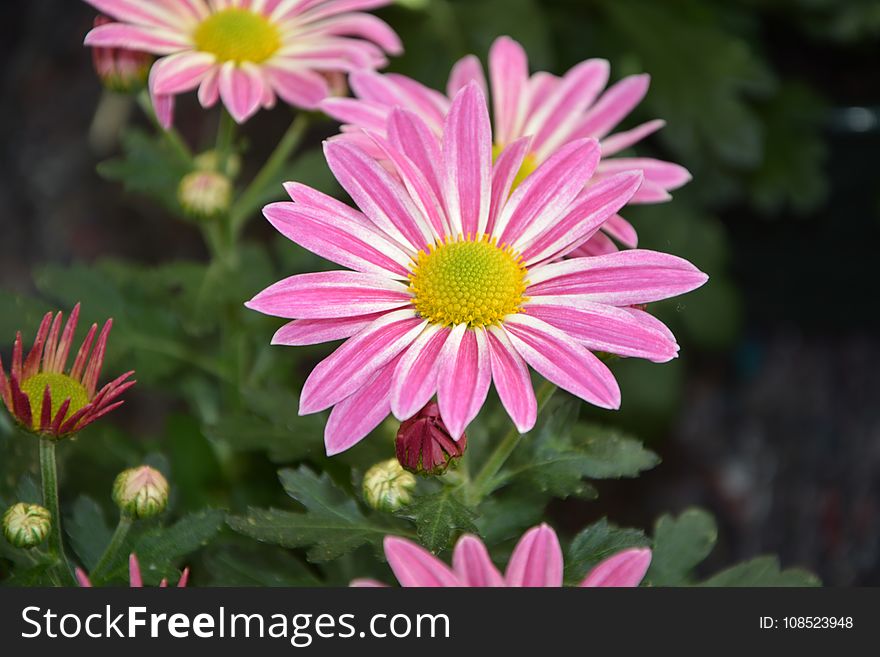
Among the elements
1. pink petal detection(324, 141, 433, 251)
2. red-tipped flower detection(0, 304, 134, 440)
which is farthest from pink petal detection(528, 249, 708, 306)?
red-tipped flower detection(0, 304, 134, 440)

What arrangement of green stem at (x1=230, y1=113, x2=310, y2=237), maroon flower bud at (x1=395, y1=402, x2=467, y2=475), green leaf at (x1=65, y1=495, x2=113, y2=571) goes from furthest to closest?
green stem at (x1=230, y1=113, x2=310, y2=237)
green leaf at (x1=65, y1=495, x2=113, y2=571)
maroon flower bud at (x1=395, y1=402, x2=467, y2=475)

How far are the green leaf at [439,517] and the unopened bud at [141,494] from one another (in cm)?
18

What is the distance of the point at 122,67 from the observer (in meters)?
1.03

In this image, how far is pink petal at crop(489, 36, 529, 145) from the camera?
3.30 ft

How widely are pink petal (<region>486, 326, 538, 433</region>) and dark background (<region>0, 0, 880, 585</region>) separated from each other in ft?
3.19

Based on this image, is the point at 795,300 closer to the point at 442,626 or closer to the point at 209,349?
the point at 209,349

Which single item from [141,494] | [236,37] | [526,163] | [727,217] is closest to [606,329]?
[526,163]

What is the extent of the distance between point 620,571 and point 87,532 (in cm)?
45

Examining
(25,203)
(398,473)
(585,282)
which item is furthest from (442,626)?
(25,203)

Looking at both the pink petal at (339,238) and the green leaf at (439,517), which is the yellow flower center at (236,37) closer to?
the pink petal at (339,238)

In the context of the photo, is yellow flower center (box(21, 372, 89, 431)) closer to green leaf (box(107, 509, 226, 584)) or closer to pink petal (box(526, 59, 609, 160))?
green leaf (box(107, 509, 226, 584))

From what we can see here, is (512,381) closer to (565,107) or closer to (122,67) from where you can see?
(565,107)

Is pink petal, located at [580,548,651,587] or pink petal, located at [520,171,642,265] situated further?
pink petal, located at [520,171,642,265]

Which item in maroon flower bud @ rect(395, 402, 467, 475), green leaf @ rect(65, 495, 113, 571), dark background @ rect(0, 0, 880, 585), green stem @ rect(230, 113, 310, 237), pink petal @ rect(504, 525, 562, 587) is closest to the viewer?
pink petal @ rect(504, 525, 562, 587)
